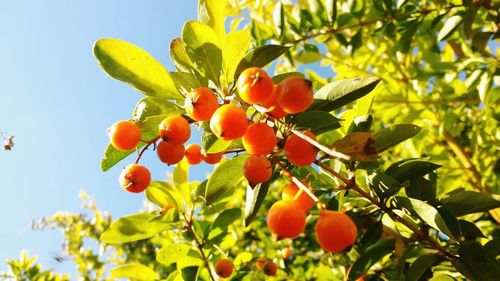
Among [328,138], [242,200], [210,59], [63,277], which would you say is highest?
[210,59]

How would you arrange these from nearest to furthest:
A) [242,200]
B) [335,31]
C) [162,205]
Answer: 1. [162,205]
2. [335,31]
3. [242,200]

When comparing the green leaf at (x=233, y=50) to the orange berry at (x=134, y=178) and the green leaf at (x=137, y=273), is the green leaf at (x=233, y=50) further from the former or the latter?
the green leaf at (x=137, y=273)

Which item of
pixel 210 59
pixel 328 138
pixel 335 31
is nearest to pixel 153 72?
pixel 210 59

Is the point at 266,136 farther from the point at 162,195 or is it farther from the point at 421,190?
the point at 162,195

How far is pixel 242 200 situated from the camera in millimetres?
4480

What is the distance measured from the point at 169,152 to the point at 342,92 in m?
0.60

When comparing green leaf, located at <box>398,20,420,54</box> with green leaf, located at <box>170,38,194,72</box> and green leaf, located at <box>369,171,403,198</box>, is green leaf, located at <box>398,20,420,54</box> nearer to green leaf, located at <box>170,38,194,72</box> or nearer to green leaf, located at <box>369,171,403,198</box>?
green leaf, located at <box>369,171,403,198</box>

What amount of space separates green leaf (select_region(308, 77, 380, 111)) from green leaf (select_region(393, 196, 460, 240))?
387 millimetres

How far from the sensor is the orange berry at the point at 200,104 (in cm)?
116

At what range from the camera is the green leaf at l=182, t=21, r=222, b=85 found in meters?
1.32

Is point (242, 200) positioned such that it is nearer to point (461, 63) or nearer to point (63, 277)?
point (63, 277)

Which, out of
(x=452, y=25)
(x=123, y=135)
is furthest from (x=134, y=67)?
(x=452, y=25)

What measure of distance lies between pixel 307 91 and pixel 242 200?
11.6 ft

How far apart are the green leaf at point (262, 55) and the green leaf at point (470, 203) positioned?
880mm
